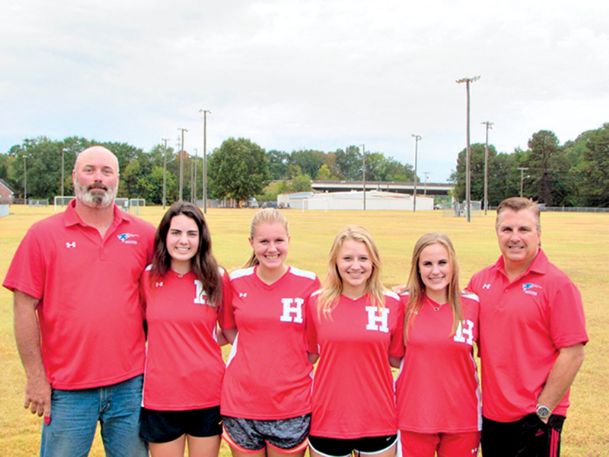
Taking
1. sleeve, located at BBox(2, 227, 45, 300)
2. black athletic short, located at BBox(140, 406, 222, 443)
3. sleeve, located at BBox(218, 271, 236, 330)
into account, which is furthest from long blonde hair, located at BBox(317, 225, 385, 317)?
sleeve, located at BBox(2, 227, 45, 300)

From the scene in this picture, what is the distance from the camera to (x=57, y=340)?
3.22 metres

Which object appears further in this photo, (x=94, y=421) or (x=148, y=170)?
(x=148, y=170)

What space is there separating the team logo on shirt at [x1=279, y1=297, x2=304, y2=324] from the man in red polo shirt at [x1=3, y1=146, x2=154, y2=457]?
0.92 m

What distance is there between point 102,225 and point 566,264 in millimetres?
14711

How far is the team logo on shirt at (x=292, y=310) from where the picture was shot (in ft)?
10.9

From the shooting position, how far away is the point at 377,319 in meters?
3.26

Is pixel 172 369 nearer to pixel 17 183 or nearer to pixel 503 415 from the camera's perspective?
pixel 503 415

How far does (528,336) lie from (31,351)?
288cm

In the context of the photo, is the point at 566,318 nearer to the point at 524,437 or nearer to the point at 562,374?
the point at 562,374

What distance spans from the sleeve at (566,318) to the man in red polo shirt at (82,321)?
247 centimetres

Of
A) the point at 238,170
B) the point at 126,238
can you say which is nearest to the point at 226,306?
the point at 126,238

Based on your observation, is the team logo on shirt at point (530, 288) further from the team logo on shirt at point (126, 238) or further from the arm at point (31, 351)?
the arm at point (31, 351)

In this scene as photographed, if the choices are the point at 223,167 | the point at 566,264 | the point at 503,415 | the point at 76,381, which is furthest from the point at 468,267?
the point at 223,167

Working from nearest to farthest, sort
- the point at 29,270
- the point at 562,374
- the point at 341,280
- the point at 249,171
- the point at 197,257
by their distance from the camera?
the point at 562,374
the point at 29,270
the point at 341,280
the point at 197,257
the point at 249,171
